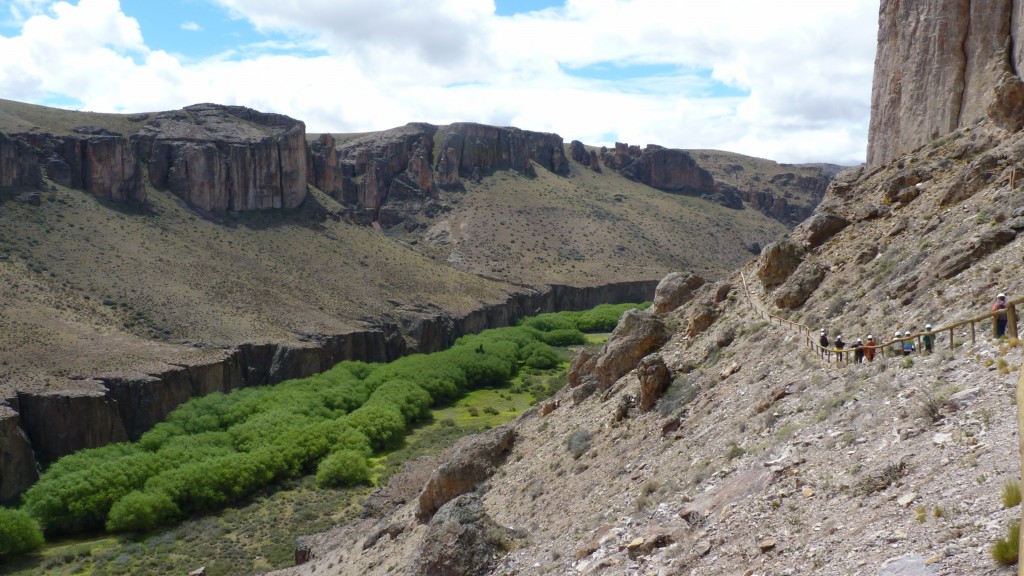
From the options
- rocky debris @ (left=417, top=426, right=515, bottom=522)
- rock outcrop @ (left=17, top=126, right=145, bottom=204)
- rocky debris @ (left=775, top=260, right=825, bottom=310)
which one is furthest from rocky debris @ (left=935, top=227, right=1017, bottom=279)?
rock outcrop @ (left=17, top=126, right=145, bottom=204)

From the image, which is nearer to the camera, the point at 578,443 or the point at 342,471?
the point at 578,443

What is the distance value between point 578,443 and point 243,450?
34837mm

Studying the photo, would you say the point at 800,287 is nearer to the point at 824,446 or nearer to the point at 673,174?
the point at 824,446

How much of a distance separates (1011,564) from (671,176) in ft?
580

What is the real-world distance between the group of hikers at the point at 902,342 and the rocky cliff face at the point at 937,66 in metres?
9.86

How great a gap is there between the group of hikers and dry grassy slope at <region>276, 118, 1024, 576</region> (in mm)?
327

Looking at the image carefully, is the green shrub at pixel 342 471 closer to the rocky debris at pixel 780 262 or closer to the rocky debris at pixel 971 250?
the rocky debris at pixel 780 262

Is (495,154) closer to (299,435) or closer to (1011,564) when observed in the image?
(299,435)

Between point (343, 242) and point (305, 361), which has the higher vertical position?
point (343, 242)

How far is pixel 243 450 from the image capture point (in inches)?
1984

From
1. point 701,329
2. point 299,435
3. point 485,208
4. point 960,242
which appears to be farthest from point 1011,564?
point 485,208

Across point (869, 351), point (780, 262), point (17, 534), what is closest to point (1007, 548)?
point (869, 351)

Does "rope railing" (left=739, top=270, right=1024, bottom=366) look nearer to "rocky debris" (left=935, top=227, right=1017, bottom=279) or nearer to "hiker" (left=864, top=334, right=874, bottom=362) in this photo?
"hiker" (left=864, top=334, right=874, bottom=362)

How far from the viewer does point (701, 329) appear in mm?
25359
